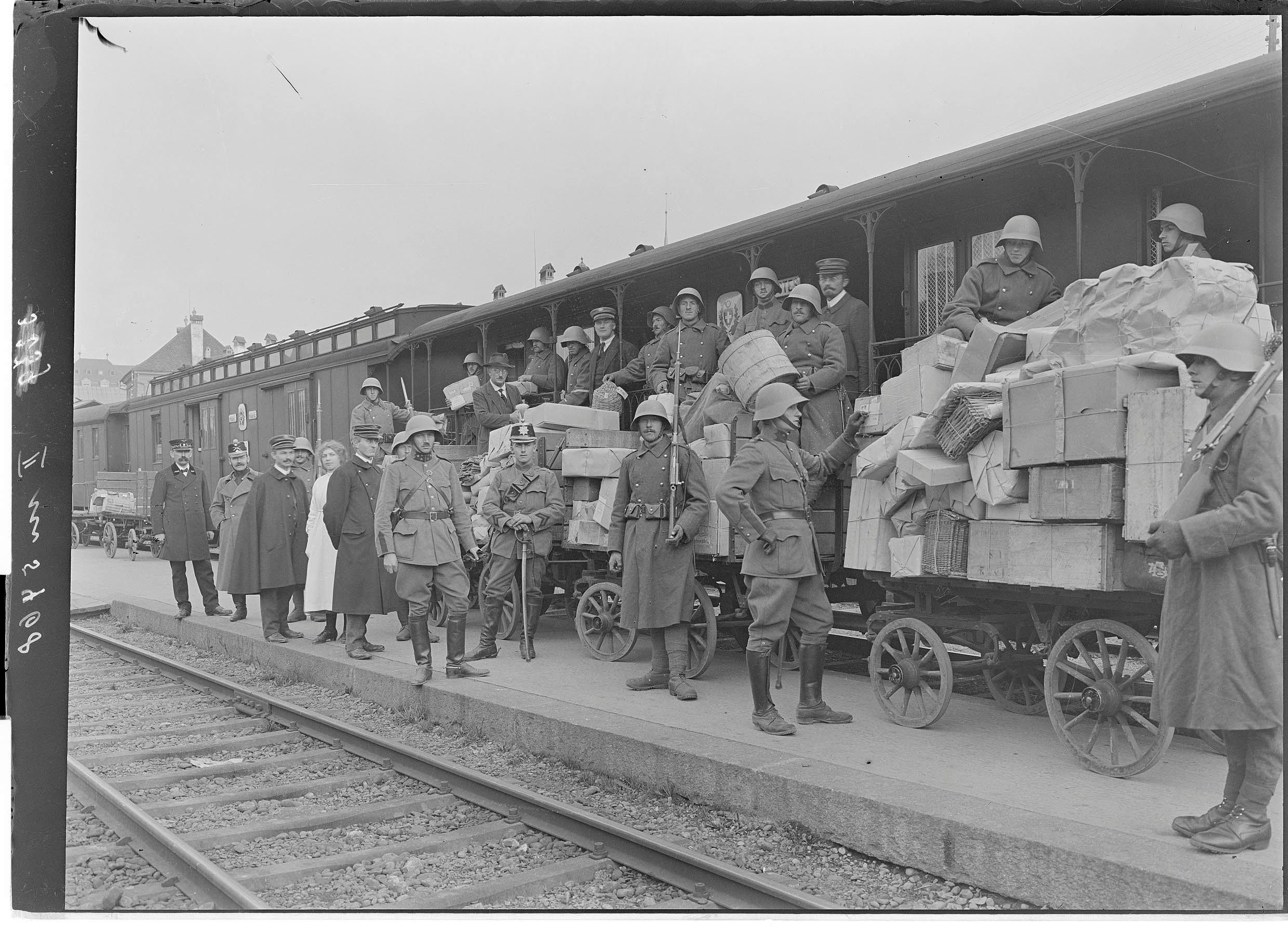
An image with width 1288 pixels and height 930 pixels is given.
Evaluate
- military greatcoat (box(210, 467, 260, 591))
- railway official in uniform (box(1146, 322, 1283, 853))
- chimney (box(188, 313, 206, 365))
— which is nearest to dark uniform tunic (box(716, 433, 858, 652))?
railway official in uniform (box(1146, 322, 1283, 853))

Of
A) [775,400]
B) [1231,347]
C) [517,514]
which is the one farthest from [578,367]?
[1231,347]

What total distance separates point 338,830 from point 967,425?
395cm

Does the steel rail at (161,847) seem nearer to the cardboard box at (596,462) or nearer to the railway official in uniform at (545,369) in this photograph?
the cardboard box at (596,462)

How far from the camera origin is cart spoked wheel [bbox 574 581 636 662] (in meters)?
8.62

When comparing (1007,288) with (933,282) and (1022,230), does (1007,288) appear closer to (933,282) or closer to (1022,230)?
(1022,230)

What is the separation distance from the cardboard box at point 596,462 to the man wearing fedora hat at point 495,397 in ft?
8.61

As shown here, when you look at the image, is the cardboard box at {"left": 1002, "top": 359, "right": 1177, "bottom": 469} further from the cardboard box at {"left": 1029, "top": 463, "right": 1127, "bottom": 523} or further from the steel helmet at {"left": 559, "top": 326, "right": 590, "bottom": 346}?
the steel helmet at {"left": 559, "top": 326, "right": 590, "bottom": 346}

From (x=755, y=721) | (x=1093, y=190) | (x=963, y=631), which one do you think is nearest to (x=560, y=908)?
(x=755, y=721)

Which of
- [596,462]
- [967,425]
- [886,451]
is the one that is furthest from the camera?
[596,462]

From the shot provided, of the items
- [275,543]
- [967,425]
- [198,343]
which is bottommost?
[275,543]

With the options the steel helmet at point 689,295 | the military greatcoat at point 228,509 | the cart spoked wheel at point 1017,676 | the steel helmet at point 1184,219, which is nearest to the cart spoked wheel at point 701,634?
the cart spoked wheel at point 1017,676

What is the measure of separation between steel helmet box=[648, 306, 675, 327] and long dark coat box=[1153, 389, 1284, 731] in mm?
6347

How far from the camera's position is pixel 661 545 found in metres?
7.50

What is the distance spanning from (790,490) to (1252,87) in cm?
323
